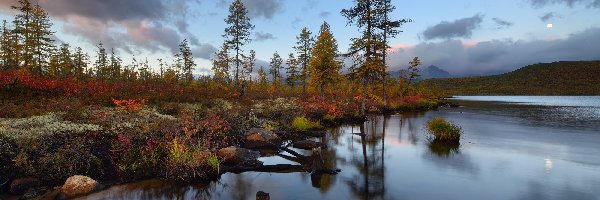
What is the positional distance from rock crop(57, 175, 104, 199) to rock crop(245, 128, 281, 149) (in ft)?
24.8

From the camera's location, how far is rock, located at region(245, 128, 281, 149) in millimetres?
16297

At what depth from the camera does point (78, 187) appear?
9.01m

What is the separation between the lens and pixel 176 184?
33.4ft

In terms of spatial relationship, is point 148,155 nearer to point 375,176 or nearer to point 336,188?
point 336,188

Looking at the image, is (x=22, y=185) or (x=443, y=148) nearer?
(x=22, y=185)

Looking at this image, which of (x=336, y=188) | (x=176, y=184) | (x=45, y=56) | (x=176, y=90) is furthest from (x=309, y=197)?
(x=45, y=56)

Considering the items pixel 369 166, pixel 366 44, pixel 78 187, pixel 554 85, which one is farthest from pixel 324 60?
pixel 554 85

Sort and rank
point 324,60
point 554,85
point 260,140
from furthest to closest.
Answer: point 554,85
point 324,60
point 260,140

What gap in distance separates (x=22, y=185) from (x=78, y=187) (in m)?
1.52

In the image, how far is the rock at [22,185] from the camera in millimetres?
8940

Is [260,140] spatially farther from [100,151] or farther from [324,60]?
[324,60]

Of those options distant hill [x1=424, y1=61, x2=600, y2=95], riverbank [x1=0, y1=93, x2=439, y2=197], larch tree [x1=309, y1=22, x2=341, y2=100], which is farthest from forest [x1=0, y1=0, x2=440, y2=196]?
distant hill [x1=424, y1=61, x2=600, y2=95]

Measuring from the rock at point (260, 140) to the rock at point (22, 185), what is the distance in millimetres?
8409

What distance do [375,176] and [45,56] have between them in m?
55.6
